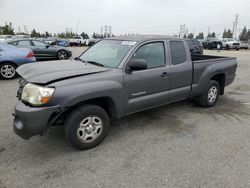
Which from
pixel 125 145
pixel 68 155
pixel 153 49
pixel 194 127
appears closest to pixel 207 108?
pixel 194 127

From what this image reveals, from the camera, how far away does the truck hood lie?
2.89 meters

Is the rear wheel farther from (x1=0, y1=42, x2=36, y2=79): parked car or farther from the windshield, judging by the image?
the windshield

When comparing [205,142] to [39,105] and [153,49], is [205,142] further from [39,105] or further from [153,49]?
[39,105]

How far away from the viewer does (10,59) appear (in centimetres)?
759

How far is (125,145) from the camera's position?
3412 mm

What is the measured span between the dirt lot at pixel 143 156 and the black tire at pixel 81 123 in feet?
0.44

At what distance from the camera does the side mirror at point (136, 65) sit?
3324 millimetres

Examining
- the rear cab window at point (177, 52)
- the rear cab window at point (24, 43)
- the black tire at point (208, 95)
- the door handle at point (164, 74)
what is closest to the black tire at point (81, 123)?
the door handle at point (164, 74)

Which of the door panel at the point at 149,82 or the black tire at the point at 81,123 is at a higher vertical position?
the door panel at the point at 149,82

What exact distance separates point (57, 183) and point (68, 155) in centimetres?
61

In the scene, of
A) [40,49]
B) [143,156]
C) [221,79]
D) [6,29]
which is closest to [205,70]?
[221,79]

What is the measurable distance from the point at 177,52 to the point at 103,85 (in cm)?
→ 193

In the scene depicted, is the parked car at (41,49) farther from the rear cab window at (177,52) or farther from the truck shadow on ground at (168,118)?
the rear cab window at (177,52)

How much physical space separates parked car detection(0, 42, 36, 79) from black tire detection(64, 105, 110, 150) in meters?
5.78
